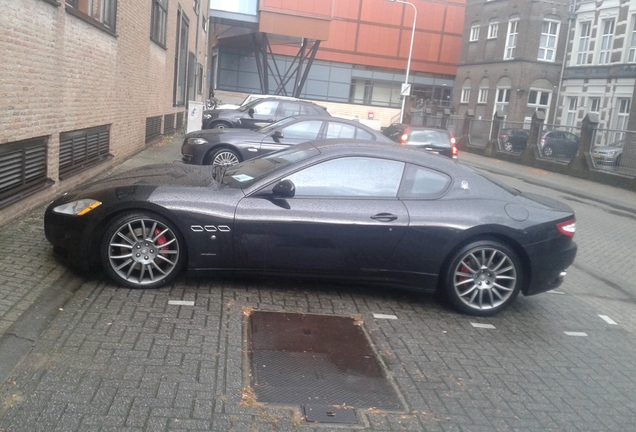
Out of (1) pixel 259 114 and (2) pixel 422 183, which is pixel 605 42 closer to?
(1) pixel 259 114

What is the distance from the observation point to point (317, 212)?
5969 millimetres

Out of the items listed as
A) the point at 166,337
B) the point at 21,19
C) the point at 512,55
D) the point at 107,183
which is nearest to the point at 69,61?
the point at 21,19

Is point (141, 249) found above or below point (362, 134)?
below

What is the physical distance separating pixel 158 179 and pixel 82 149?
4907mm

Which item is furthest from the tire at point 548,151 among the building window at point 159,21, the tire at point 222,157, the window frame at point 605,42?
the tire at point 222,157

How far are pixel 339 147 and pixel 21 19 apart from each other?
12.7 feet

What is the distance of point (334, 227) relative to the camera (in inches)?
234

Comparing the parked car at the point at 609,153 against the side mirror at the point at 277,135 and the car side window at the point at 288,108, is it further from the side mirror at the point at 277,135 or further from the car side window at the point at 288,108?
the side mirror at the point at 277,135

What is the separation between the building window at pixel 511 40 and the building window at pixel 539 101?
9.92 feet

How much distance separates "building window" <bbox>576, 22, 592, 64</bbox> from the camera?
40766 millimetres

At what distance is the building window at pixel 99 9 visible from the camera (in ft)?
32.7

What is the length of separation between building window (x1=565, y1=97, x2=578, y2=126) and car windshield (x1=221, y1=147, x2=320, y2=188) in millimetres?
38682

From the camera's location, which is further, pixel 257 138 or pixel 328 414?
pixel 257 138

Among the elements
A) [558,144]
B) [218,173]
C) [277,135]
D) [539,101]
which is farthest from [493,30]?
[218,173]
